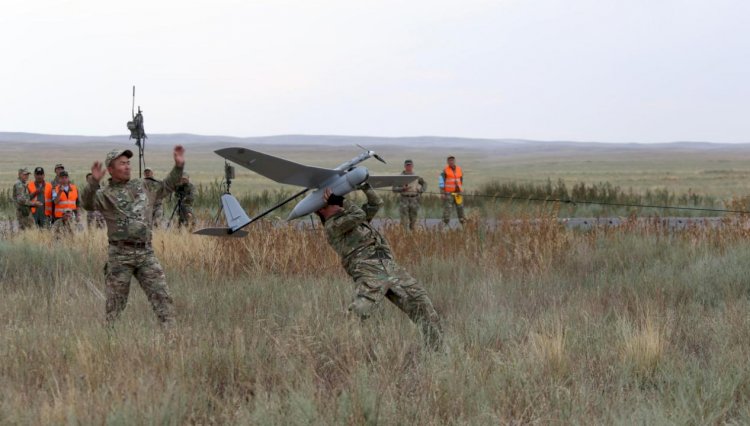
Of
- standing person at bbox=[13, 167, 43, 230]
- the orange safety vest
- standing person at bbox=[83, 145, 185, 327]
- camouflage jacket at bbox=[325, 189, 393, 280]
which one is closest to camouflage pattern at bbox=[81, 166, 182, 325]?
standing person at bbox=[83, 145, 185, 327]

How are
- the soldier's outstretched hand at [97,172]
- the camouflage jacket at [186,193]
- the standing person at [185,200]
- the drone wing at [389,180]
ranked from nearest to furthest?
the soldier's outstretched hand at [97,172] → the drone wing at [389,180] → the standing person at [185,200] → the camouflage jacket at [186,193]

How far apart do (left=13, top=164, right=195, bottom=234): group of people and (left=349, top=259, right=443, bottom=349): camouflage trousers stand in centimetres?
934

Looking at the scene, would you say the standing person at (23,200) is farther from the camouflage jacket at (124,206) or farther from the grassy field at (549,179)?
the camouflage jacket at (124,206)

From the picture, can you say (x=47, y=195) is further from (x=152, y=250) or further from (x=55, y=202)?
(x=152, y=250)

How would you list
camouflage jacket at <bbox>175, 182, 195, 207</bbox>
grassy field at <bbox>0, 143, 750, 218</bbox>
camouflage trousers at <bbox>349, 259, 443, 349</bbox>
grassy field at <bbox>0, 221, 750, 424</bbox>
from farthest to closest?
Answer: grassy field at <bbox>0, 143, 750, 218</bbox>
camouflage jacket at <bbox>175, 182, 195, 207</bbox>
camouflage trousers at <bbox>349, 259, 443, 349</bbox>
grassy field at <bbox>0, 221, 750, 424</bbox>

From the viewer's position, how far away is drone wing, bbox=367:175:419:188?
7105 millimetres

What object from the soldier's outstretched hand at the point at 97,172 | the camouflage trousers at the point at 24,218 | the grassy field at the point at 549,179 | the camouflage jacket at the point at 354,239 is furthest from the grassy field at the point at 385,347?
the camouflage trousers at the point at 24,218

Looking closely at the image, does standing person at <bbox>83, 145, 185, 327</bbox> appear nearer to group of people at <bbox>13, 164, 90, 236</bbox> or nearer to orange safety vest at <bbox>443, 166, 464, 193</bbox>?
group of people at <bbox>13, 164, 90, 236</bbox>

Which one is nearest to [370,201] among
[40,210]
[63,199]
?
[63,199]

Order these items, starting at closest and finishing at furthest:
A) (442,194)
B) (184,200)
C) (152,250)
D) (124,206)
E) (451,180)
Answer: (124,206), (152,250), (184,200), (442,194), (451,180)

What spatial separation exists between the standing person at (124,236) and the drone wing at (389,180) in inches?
65.3

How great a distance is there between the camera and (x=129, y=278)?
675 cm

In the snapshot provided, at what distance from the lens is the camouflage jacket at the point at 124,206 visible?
263 inches

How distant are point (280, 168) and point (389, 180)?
45.1 inches
